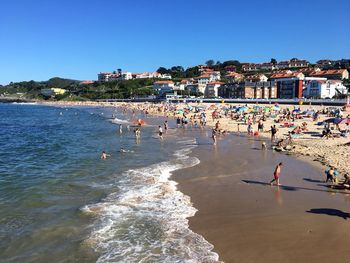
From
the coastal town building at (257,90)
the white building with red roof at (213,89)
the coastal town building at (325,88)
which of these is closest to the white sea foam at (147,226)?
the coastal town building at (325,88)

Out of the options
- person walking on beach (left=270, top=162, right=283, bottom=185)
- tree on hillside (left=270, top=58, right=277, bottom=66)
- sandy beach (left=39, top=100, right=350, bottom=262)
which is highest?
tree on hillside (left=270, top=58, right=277, bottom=66)

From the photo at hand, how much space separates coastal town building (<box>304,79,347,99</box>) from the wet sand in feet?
237

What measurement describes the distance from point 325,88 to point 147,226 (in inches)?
3343

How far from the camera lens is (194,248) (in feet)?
31.9

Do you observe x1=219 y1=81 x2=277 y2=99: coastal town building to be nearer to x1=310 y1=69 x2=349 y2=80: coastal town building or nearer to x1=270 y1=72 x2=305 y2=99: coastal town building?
x1=270 y1=72 x2=305 y2=99: coastal town building

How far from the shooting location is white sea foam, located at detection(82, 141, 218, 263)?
31.0 feet

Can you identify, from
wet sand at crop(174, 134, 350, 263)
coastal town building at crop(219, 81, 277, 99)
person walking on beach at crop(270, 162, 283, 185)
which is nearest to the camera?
wet sand at crop(174, 134, 350, 263)

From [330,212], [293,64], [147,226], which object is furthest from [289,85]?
[147,226]

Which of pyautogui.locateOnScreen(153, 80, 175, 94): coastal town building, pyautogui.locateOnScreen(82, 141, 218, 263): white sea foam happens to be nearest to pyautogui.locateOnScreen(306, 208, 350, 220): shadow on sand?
pyautogui.locateOnScreen(82, 141, 218, 263): white sea foam

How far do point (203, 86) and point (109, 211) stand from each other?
131 meters

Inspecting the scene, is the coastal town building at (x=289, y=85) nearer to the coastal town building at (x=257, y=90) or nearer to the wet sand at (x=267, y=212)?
the coastal town building at (x=257, y=90)

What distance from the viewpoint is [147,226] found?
447 inches

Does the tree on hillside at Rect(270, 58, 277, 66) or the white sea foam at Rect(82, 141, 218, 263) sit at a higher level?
the tree on hillside at Rect(270, 58, 277, 66)

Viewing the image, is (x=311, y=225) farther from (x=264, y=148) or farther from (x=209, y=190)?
(x=264, y=148)
